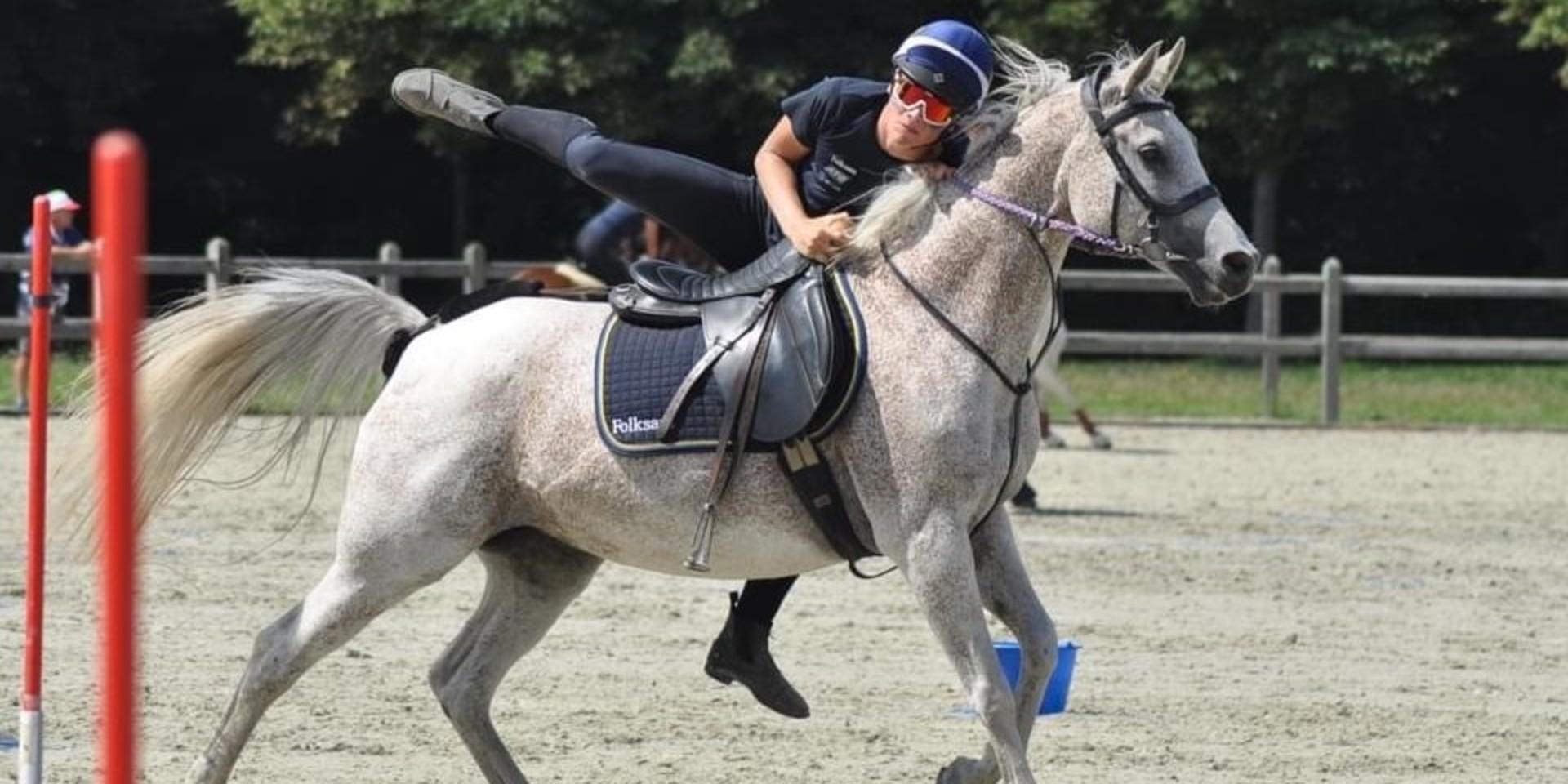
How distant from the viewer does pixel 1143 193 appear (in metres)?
5.88

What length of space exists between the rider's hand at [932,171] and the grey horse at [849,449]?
0.03 metres

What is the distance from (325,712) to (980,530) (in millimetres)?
2467

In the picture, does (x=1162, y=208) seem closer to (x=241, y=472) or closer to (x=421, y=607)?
(x=421, y=607)

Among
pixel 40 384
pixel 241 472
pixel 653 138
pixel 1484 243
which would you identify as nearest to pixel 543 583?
pixel 40 384

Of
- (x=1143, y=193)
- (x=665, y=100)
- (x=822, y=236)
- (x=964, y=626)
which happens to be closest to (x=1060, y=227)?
(x=1143, y=193)

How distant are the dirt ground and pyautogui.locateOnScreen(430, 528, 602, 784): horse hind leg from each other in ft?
1.49

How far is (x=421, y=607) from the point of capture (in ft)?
32.1

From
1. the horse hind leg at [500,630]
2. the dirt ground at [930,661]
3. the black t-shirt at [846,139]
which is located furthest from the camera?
the dirt ground at [930,661]

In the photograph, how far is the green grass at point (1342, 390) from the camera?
764 inches

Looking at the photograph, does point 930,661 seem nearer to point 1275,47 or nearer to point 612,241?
point 612,241

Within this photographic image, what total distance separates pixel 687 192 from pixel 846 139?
17.8 inches

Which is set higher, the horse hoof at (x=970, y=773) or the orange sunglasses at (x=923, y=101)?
the orange sunglasses at (x=923, y=101)

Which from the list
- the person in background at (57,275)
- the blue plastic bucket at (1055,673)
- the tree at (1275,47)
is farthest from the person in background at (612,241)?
the tree at (1275,47)

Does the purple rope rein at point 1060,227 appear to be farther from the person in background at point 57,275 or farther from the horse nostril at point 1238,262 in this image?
the person in background at point 57,275
